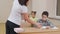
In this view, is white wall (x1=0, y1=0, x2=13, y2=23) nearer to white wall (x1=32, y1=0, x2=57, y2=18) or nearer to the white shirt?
white wall (x1=32, y1=0, x2=57, y2=18)

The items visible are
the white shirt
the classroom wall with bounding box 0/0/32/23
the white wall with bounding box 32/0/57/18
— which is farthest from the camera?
the classroom wall with bounding box 0/0/32/23

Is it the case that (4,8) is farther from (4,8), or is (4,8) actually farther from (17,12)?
(17,12)

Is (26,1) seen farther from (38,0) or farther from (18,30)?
(38,0)

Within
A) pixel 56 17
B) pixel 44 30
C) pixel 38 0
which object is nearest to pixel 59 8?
pixel 56 17

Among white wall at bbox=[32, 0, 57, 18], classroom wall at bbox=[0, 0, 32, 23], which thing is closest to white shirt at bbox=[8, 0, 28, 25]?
white wall at bbox=[32, 0, 57, 18]

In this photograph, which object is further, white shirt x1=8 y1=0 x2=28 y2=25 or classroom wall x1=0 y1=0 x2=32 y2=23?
classroom wall x1=0 y1=0 x2=32 y2=23

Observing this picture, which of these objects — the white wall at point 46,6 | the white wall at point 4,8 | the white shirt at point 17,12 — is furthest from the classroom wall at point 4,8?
the white shirt at point 17,12

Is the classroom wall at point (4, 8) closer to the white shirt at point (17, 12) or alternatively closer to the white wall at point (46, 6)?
the white wall at point (46, 6)

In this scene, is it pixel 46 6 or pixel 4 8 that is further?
pixel 4 8

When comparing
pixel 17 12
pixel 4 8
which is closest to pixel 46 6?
pixel 4 8

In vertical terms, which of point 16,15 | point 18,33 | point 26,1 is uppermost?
point 26,1

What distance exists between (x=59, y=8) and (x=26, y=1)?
1825mm

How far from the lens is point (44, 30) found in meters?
1.89

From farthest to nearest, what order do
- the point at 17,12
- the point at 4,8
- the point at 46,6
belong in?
the point at 4,8 → the point at 46,6 → the point at 17,12
